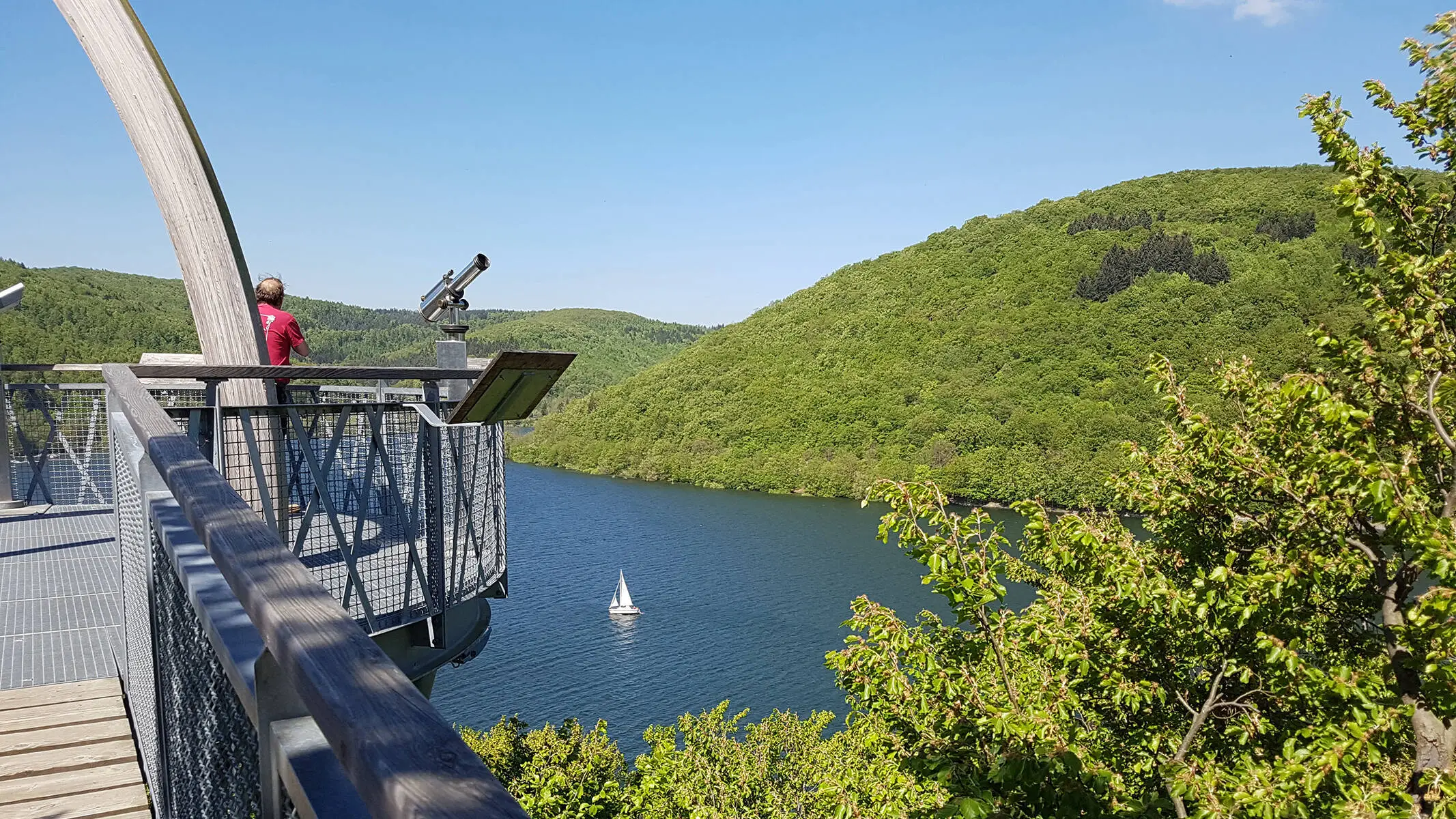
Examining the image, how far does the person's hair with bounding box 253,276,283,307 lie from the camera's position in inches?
191

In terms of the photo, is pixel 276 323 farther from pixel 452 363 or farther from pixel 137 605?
pixel 137 605

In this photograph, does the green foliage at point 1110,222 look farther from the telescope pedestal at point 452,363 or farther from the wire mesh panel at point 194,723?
the wire mesh panel at point 194,723

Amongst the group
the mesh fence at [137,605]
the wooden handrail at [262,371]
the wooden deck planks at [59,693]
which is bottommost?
the wooden deck planks at [59,693]

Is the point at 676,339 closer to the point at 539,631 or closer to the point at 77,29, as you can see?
the point at 539,631

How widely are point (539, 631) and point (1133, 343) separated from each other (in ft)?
172

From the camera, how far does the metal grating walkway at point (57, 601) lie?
289 cm

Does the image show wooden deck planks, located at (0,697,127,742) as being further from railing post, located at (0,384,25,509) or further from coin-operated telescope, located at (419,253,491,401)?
railing post, located at (0,384,25,509)

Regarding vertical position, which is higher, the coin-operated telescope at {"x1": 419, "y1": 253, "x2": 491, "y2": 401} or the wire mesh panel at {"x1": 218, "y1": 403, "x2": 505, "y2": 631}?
the coin-operated telescope at {"x1": 419, "y1": 253, "x2": 491, "y2": 401}

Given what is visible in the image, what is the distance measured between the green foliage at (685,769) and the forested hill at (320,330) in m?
6.22

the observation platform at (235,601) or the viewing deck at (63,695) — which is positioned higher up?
the observation platform at (235,601)

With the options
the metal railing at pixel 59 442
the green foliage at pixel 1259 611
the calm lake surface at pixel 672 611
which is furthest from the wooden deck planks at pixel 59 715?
the calm lake surface at pixel 672 611

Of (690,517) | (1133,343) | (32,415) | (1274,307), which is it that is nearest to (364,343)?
(690,517)

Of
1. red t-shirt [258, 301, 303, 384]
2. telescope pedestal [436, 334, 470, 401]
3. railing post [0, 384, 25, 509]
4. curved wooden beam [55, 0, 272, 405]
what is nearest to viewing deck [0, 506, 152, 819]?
curved wooden beam [55, 0, 272, 405]

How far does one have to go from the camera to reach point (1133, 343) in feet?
224
